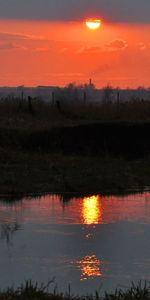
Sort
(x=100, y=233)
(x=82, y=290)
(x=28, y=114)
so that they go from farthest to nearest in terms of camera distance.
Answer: (x=28, y=114) → (x=100, y=233) → (x=82, y=290)

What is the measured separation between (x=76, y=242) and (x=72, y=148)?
42.5 feet

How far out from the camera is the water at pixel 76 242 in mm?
9094

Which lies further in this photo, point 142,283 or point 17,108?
point 17,108

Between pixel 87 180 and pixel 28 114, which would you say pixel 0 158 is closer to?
pixel 87 180

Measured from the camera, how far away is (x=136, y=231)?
40.4ft

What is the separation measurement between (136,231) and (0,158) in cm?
990

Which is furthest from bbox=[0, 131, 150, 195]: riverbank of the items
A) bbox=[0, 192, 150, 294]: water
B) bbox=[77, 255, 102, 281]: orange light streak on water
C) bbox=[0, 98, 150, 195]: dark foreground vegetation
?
bbox=[77, 255, 102, 281]: orange light streak on water

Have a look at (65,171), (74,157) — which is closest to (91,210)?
(65,171)

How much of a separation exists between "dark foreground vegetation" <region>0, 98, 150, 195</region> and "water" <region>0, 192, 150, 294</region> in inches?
84.4

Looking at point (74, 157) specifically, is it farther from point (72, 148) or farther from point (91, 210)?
point (91, 210)

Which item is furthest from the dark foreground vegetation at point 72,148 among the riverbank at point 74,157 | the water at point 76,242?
the water at point 76,242

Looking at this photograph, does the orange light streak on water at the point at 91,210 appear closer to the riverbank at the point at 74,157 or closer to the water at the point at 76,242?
the water at the point at 76,242

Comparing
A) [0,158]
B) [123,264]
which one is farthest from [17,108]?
[123,264]

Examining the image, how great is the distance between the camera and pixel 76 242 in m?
11.4
